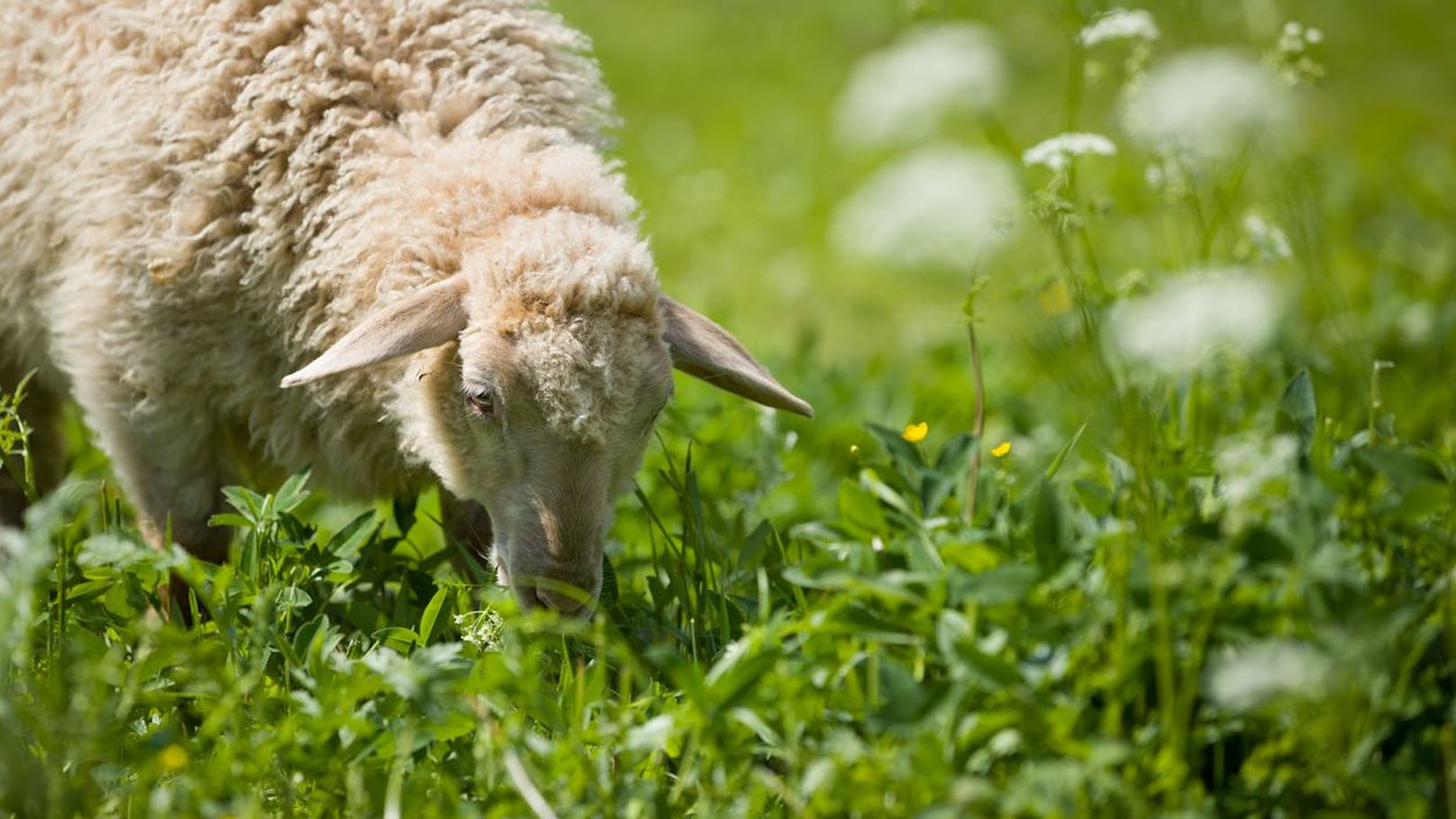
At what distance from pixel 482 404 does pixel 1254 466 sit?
148 centimetres

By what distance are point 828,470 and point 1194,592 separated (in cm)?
251

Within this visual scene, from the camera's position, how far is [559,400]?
9.77 feet

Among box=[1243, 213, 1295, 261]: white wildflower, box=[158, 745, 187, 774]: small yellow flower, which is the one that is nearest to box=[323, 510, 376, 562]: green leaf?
box=[158, 745, 187, 774]: small yellow flower

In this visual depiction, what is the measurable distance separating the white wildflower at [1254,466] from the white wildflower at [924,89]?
2.20 feet

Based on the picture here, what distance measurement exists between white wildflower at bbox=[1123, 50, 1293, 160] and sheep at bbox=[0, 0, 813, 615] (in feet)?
3.58

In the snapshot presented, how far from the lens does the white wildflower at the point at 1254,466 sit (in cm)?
229

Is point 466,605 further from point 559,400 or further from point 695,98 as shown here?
point 695,98

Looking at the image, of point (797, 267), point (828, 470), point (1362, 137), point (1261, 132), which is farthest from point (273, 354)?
point (1362, 137)

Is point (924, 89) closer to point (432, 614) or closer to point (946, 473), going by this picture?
point (946, 473)

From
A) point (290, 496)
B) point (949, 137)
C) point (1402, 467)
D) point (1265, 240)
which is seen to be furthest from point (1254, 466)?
point (949, 137)

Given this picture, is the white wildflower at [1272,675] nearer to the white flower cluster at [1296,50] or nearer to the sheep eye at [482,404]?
the white flower cluster at [1296,50]

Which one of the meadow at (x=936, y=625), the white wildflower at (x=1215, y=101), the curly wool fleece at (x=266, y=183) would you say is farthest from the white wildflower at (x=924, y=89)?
the curly wool fleece at (x=266, y=183)

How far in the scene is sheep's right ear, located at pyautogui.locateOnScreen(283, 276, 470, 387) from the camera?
9.61 feet

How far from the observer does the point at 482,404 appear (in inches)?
120
